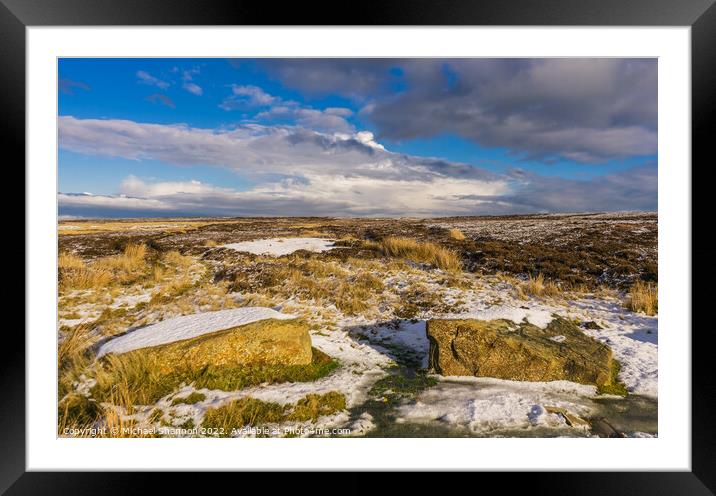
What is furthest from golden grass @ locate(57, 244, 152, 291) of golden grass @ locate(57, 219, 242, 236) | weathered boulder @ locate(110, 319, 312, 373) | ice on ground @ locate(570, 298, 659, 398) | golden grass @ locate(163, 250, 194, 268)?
ice on ground @ locate(570, 298, 659, 398)

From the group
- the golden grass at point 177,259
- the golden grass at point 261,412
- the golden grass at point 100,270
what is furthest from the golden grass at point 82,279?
the golden grass at point 261,412

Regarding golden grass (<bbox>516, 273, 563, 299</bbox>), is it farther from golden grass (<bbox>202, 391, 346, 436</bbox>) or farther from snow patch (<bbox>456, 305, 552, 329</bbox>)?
golden grass (<bbox>202, 391, 346, 436</bbox>)

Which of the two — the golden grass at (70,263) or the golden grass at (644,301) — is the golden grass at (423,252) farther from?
the golden grass at (70,263)

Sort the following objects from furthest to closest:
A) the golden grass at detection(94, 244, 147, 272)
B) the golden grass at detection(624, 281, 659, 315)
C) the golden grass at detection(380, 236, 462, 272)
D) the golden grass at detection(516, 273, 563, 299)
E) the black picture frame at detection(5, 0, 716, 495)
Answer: the golden grass at detection(380, 236, 462, 272) → the golden grass at detection(94, 244, 147, 272) → the golden grass at detection(516, 273, 563, 299) → the golden grass at detection(624, 281, 659, 315) → the black picture frame at detection(5, 0, 716, 495)
